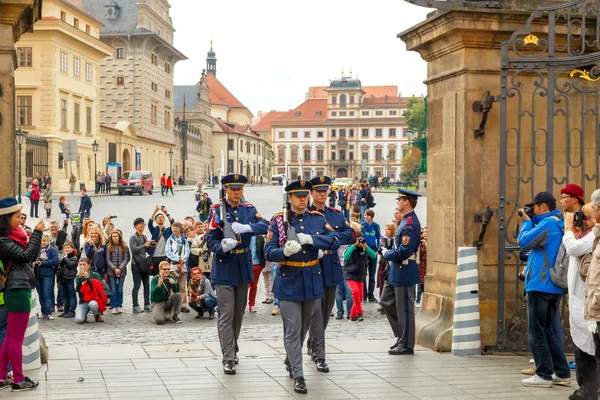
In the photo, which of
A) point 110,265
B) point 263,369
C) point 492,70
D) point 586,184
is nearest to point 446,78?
point 492,70

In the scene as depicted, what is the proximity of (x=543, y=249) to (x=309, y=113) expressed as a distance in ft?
520

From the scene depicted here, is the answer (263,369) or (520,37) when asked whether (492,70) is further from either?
(263,369)

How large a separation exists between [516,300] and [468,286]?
1.71 feet

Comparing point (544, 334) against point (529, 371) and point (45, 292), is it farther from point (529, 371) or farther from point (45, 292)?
point (45, 292)

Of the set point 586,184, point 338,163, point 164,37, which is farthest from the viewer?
point 338,163

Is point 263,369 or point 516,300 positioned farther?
point 516,300

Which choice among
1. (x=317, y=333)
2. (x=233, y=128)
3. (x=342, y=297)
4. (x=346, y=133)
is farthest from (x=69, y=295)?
(x=346, y=133)

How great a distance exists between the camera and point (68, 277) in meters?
15.1

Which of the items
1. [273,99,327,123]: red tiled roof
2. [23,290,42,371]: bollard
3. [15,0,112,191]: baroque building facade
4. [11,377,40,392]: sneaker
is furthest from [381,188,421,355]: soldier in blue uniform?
[273,99,327,123]: red tiled roof

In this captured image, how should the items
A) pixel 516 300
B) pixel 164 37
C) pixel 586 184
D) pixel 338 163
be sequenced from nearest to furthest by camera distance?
1. pixel 516 300
2. pixel 586 184
3. pixel 164 37
4. pixel 338 163

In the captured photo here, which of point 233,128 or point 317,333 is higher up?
point 233,128

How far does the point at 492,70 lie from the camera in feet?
32.1

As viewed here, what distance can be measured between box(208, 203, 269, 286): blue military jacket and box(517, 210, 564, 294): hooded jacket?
268 centimetres

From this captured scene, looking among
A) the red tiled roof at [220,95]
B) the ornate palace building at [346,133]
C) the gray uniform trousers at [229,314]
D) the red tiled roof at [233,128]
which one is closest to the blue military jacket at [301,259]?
the gray uniform trousers at [229,314]
